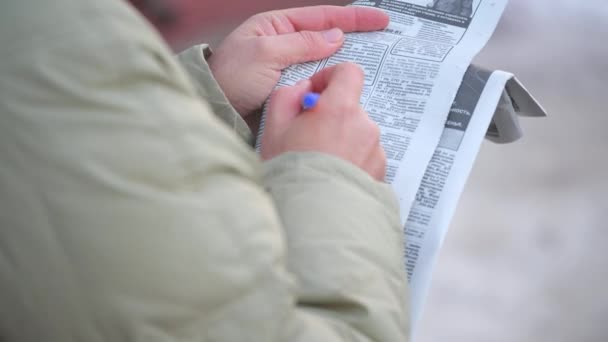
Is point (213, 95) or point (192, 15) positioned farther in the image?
point (192, 15)

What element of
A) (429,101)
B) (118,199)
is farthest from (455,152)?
(118,199)

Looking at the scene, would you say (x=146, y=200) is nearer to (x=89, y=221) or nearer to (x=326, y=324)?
(x=89, y=221)

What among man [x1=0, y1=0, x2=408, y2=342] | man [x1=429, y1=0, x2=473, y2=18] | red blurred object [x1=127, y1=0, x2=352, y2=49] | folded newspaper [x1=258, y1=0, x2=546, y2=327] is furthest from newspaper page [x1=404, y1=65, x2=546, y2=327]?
red blurred object [x1=127, y1=0, x2=352, y2=49]

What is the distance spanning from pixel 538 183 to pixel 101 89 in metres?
0.82

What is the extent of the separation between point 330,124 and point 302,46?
7.3 inches

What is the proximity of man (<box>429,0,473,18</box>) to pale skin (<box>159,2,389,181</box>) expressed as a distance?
7cm

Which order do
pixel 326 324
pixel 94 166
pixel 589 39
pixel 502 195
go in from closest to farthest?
pixel 94 166, pixel 326 324, pixel 502 195, pixel 589 39

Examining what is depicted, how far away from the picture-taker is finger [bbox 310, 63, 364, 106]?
21.1 inches

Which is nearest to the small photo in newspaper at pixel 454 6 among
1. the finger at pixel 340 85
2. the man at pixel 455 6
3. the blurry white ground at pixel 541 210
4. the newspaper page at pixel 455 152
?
the man at pixel 455 6

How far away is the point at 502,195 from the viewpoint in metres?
0.97

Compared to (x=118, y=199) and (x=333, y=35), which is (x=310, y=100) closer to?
(x=333, y=35)

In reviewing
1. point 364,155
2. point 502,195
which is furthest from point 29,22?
point 502,195

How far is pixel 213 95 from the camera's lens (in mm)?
607

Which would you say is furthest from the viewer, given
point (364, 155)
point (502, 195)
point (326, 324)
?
point (502, 195)
